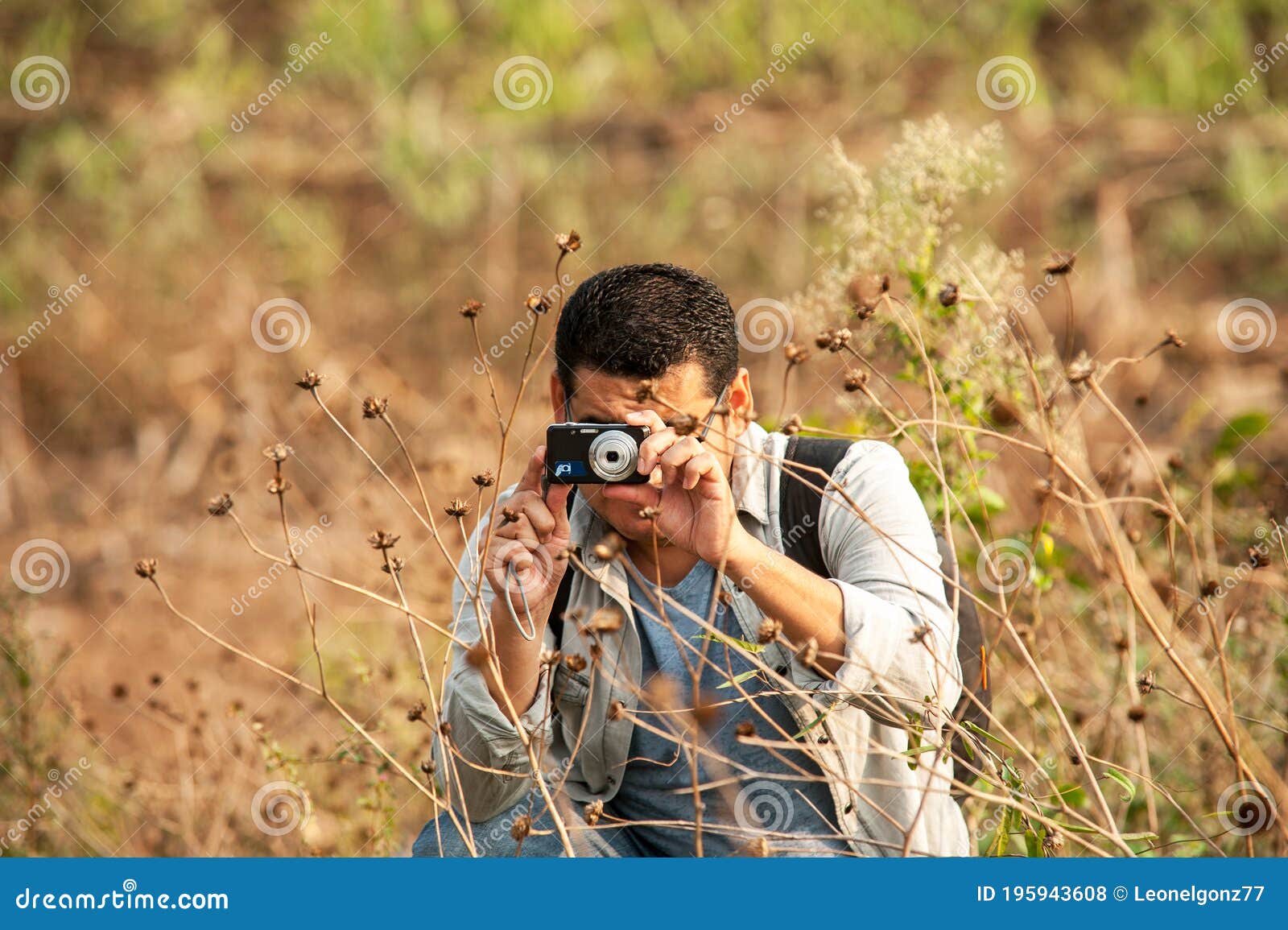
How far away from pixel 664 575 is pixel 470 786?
0.60 metres

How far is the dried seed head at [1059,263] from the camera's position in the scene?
1.70 m

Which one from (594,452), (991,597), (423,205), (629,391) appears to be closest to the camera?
(594,452)

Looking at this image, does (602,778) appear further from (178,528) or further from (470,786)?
(178,528)

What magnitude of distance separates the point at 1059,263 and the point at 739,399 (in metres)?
0.88

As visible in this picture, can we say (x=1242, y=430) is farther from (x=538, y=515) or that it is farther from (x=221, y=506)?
(x=221, y=506)

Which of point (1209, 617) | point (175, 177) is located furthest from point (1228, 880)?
point (175, 177)

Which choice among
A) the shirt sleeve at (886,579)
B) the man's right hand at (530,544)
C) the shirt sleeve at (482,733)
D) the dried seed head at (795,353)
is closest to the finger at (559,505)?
the man's right hand at (530,544)

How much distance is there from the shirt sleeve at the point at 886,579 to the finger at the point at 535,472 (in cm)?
55

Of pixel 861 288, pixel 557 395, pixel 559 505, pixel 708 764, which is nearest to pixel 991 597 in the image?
pixel 861 288

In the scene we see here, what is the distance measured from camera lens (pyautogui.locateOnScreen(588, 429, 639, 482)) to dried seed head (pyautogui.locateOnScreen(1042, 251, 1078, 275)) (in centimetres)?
77

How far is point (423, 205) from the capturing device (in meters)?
6.88

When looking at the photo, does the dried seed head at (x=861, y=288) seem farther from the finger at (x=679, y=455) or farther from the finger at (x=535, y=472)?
the finger at (x=535, y=472)

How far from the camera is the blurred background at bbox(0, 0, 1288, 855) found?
18.4 ft

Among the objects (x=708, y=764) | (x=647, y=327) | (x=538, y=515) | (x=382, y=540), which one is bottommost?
(x=708, y=764)
